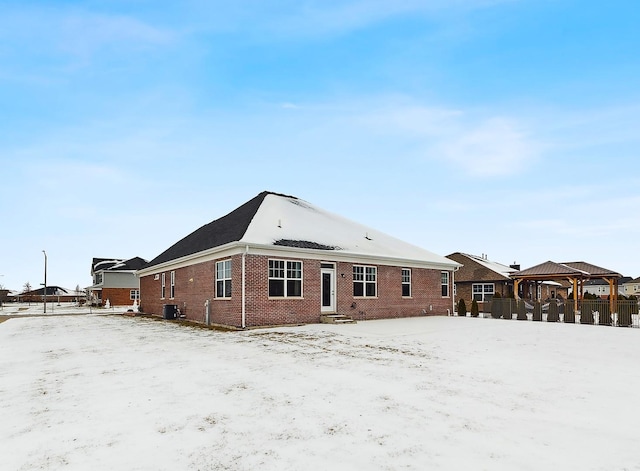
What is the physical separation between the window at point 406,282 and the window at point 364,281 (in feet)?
8.00

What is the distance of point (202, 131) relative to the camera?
21.4m

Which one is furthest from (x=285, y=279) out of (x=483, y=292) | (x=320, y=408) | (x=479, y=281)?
(x=483, y=292)

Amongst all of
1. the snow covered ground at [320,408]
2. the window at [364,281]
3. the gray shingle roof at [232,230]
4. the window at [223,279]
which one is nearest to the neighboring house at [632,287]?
the window at [364,281]

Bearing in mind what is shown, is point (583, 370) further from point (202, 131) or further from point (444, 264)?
point (202, 131)

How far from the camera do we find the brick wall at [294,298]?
53.7 ft

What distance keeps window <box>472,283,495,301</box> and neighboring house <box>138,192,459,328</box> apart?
402 inches

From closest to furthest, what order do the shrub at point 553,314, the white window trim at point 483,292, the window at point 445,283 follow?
the shrub at point 553,314 → the window at point 445,283 → the white window trim at point 483,292

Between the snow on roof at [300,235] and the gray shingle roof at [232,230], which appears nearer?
the snow on roof at [300,235]

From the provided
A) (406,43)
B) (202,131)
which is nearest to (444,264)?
(406,43)

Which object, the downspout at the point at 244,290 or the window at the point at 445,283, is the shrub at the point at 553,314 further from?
the downspout at the point at 244,290

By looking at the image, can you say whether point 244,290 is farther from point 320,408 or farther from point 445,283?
point 445,283

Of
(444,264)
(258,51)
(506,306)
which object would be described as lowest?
(506,306)

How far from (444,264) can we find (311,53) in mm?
14769

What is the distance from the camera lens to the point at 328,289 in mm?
19328
